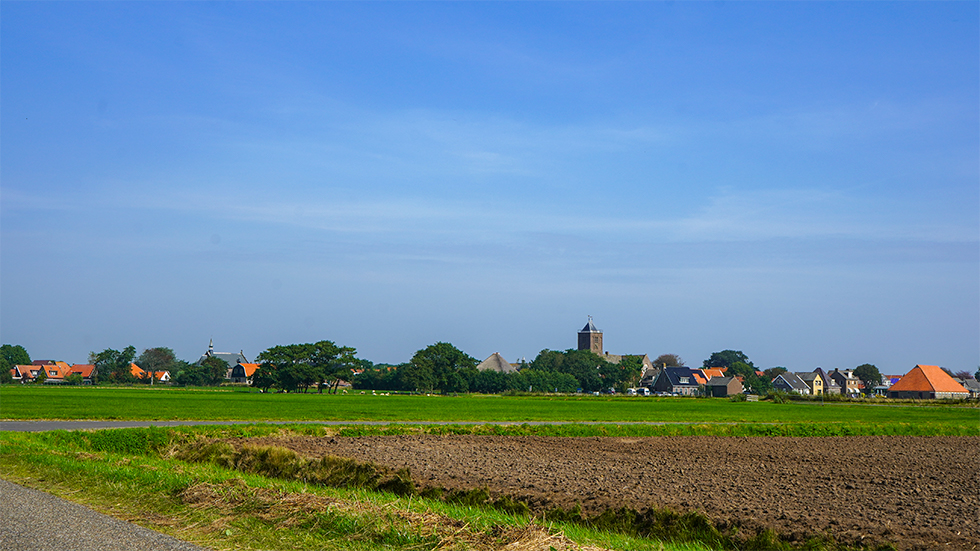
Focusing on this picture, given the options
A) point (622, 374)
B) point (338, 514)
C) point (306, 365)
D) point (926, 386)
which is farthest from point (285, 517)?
point (622, 374)

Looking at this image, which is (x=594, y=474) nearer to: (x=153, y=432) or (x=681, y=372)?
(x=153, y=432)

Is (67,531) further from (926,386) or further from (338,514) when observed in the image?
(926,386)

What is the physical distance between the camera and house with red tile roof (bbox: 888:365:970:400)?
5153 inches

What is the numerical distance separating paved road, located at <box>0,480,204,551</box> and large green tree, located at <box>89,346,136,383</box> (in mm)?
181444

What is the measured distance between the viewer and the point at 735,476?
2091 cm

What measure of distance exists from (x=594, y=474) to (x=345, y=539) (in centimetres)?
1137

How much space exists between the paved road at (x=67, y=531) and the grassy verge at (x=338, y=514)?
1.43ft

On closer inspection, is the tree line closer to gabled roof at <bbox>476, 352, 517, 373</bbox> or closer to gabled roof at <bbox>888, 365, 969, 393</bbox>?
gabled roof at <bbox>476, 352, 517, 373</bbox>

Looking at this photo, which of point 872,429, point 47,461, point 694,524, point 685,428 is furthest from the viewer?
point 872,429

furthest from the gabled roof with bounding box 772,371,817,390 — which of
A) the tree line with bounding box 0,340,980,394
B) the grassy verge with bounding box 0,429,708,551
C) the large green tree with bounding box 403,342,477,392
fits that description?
the grassy verge with bounding box 0,429,708,551

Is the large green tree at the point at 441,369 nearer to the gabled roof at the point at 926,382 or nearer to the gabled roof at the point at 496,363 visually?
the gabled roof at the point at 496,363

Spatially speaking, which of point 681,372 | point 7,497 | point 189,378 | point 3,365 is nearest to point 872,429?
point 7,497

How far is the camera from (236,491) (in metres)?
12.9

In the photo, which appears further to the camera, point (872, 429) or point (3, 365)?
point (3, 365)
